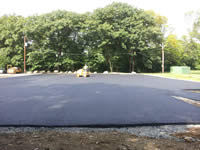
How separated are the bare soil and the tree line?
2771 centimetres

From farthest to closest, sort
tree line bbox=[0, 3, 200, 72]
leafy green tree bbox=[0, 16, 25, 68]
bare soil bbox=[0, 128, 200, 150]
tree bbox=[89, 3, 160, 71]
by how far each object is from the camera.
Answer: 1. leafy green tree bbox=[0, 16, 25, 68]
2. tree bbox=[89, 3, 160, 71]
3. tree line bbox=[0, 3, 200, 72]
4. bare soil bbox=[0, 128, 200, 150]

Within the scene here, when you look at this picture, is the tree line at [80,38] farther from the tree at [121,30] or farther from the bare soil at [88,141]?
the bare soil at [88,141]

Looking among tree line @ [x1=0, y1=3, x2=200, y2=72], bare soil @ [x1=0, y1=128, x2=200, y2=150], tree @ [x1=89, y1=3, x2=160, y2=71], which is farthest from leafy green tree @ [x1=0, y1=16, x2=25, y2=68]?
bare soil @ [x1=0, y1=128, x2=200, y2=150]

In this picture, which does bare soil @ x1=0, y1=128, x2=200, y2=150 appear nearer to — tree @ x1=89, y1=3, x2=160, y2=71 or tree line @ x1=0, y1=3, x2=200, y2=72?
tree line @ x1=0, y1=3, x2=200, y2=72

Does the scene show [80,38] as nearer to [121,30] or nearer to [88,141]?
[121,30]

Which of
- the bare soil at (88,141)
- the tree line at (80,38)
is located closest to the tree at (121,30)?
the tree line at (80,38)

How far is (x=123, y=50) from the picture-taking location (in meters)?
32.9

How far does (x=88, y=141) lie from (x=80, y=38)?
30199 mm

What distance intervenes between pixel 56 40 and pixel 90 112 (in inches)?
1120

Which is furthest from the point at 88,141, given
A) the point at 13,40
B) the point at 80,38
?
the point at 13,40

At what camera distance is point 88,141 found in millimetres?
2650

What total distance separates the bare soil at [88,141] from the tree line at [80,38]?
2771cm

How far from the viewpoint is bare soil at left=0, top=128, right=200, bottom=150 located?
95.2 inches

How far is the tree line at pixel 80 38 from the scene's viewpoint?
97.4 feet
